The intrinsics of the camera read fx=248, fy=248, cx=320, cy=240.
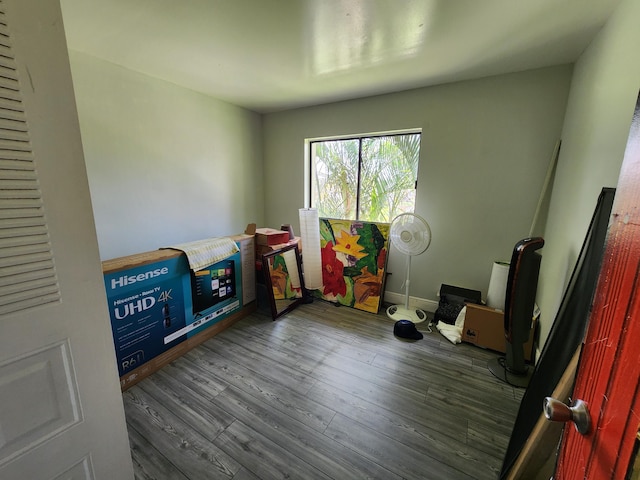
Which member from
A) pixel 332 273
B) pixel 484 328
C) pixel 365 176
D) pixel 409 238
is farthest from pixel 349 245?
pixel 484 328

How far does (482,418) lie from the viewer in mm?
1653

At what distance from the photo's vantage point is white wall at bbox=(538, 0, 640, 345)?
127cm

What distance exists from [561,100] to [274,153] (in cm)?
324

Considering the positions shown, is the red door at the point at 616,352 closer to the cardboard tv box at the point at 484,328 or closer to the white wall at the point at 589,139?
the white wall at the point at 589,139

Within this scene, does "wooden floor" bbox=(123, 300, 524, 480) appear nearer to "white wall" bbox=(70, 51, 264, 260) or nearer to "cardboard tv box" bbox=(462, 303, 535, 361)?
"cardboard tv box" bbox=(462, 303, 535, 361)

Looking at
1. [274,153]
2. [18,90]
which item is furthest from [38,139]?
[274,153]

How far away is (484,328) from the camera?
2338 mm

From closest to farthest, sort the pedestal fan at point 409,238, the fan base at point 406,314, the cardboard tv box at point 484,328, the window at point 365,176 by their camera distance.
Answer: the cardboard tv box at point 484,328, the pedestal fan at point 409,238, the fan base at point 406,314, the window at point 365,176

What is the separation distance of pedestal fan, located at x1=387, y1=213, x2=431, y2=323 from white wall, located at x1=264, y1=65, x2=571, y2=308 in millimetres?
289

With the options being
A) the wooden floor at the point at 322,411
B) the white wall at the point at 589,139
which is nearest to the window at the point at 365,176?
the white wall at the point at 589,139

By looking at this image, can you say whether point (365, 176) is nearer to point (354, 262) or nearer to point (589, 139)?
point (354, 262)

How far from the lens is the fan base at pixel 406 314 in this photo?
2871 mm

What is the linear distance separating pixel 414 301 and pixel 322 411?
1.88 m

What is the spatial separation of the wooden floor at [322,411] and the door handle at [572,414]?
113cm
